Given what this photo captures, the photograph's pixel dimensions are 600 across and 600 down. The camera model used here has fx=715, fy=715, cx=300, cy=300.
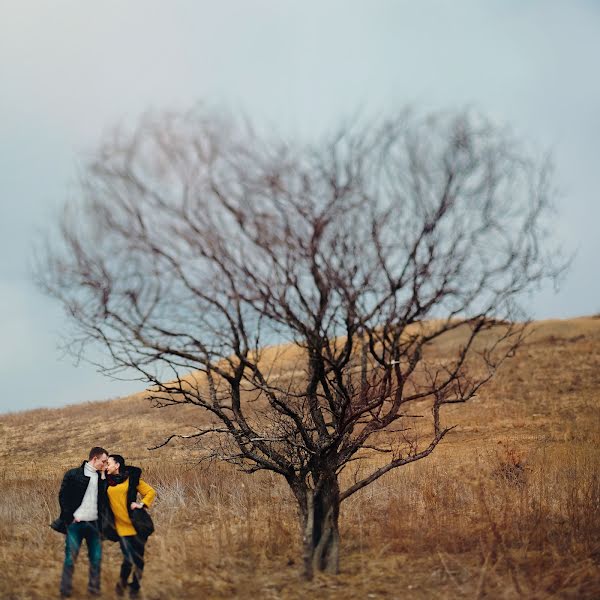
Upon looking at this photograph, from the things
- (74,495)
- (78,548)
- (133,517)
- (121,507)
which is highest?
(74,495)

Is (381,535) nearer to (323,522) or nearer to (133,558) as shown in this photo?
(323,522)

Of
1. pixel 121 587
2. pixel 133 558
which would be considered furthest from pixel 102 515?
pixel 121 587

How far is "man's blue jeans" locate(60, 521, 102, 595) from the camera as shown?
6980 mm

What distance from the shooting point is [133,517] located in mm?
7117

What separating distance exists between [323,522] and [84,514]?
255 cm

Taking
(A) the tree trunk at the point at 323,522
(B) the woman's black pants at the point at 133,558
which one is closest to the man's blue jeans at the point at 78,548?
(B) the woman's black pants at the point at 133,558

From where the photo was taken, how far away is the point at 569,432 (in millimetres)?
22875

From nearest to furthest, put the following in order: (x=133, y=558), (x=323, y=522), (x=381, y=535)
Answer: (x=133, y=558)
(x=323, y=522)
(x=381, y=535)

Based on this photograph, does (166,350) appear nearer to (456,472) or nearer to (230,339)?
(230,339)

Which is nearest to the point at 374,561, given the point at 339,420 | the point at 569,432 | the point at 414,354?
the point at 339,420

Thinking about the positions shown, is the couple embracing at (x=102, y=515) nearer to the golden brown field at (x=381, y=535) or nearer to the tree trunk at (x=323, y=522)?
the golden brown field at (x=381, y=535)

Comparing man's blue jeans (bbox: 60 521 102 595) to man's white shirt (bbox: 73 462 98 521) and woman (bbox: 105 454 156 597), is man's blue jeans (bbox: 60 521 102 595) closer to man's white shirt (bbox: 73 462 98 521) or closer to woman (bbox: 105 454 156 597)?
man's white shirt (bbox: 73 462 98 521)

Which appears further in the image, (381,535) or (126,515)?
(381,535)

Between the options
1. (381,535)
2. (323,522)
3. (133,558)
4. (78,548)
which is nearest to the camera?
(78,548)
